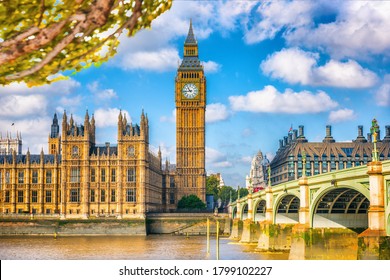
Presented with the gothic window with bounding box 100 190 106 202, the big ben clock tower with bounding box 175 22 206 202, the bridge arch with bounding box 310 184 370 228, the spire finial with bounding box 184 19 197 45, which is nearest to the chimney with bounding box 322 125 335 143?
the big ben clock tower with bounding box 175 22 206 202

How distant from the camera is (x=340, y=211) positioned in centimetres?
3394

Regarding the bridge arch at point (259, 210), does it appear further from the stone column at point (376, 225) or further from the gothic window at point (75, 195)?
the stone column at point (376, 225)

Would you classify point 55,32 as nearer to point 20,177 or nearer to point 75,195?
point 75,195

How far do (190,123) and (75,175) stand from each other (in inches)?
988

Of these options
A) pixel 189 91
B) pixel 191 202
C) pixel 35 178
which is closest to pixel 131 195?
pixel 35 178

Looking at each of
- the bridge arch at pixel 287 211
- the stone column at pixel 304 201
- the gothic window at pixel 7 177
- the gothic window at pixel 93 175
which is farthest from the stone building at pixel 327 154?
the stone column at pixel 304 201

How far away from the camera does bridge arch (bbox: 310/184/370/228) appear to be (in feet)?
107

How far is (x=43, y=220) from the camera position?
69.6 metres

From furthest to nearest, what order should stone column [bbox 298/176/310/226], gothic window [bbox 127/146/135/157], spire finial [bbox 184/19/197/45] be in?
spire finial [bbox 184/19/197/45] → gothic window [bbox 127/146/135/157] → stone column [bbox 298/176/310/226]

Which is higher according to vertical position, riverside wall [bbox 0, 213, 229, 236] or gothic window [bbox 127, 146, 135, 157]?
gothic window [bbox 127, 146, 135, 157]

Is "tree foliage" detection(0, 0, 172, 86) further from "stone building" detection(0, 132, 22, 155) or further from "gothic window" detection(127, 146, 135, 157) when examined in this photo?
"stone building" detection(0, 132, 22, 155)

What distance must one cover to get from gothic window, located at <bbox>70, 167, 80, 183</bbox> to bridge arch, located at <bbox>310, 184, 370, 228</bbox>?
147ft

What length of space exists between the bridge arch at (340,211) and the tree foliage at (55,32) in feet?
80.8

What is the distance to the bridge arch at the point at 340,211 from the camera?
3263 centimetres
